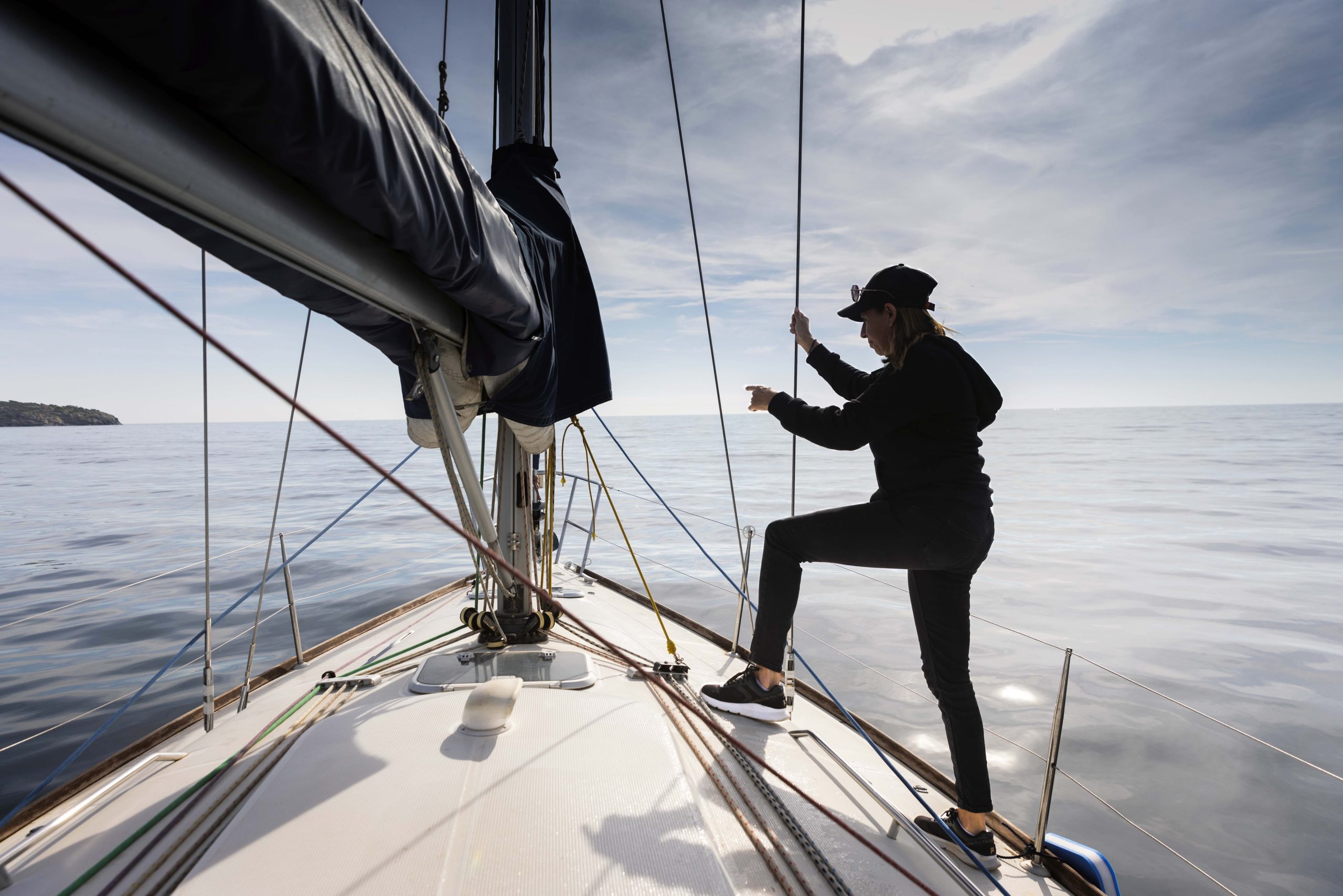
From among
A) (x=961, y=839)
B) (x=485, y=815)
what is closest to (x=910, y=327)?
(x=961, y=839)

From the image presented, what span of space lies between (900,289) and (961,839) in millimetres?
1520

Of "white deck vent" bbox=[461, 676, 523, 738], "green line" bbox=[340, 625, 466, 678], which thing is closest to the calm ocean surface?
"green line" bbox=[340, 625, 466, 678]

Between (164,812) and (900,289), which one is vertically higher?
(900,289)

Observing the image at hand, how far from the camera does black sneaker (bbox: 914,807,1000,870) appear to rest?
161cm

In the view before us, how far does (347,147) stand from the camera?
2.46 ft

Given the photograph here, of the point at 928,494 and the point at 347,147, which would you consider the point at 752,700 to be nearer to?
the point at 928,494

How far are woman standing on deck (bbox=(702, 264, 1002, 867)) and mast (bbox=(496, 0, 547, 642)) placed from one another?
51.3 inches

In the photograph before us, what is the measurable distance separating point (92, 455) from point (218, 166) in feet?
107

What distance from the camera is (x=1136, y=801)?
8.91ft

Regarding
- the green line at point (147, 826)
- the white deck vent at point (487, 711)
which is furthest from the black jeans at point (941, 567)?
the green line at point (147, 826)

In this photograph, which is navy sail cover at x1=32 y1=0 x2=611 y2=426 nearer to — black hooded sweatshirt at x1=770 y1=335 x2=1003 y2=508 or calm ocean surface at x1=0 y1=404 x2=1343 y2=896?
black hooded sweatshirt at x1=770 y1=335 x2=1003 y2=508

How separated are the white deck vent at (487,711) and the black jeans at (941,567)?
3.19ft

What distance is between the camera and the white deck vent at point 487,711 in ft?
5.37

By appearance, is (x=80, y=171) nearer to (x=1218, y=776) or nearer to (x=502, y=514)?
(x=502, y=514)
